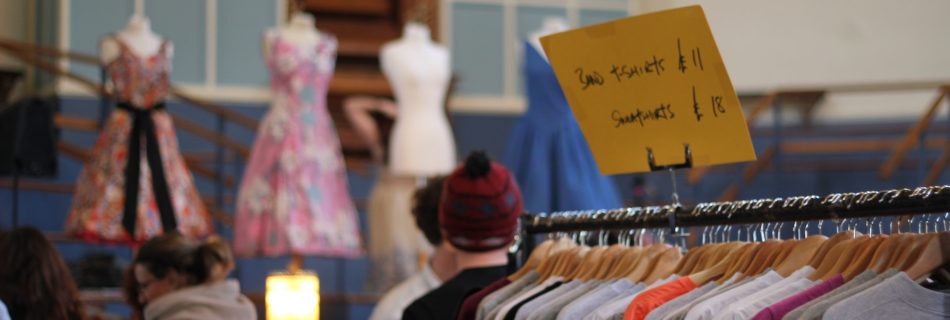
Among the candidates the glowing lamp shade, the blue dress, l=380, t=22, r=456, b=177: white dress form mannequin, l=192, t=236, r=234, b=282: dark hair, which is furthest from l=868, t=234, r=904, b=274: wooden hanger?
l=380, t=22, r=456, b=177: white dress form mannequin

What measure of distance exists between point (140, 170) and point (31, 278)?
2.22 metres

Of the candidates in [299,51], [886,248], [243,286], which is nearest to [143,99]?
[299,51]

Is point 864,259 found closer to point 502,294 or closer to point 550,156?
point 502,294

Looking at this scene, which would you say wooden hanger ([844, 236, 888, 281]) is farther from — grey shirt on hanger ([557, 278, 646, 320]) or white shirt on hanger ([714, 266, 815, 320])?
grey shirt on hanger ([557, 278, 646, 320])

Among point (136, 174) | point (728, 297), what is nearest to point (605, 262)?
point (728, 297)

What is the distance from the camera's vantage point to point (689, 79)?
71.2 inches

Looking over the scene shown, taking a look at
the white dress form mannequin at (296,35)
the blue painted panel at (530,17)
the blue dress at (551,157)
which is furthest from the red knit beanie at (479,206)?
the blue painted panel at (530,17)

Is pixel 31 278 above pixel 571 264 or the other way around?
the other way around

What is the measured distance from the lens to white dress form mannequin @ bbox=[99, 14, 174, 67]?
543cm

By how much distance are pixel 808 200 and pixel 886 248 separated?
6.5 inches

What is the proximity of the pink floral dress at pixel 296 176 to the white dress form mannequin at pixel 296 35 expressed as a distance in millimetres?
21

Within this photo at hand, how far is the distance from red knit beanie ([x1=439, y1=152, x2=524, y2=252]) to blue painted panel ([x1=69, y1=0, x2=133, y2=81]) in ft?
20.8

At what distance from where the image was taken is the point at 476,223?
2553mm

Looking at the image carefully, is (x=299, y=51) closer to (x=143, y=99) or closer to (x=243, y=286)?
(x=143, y=99)
